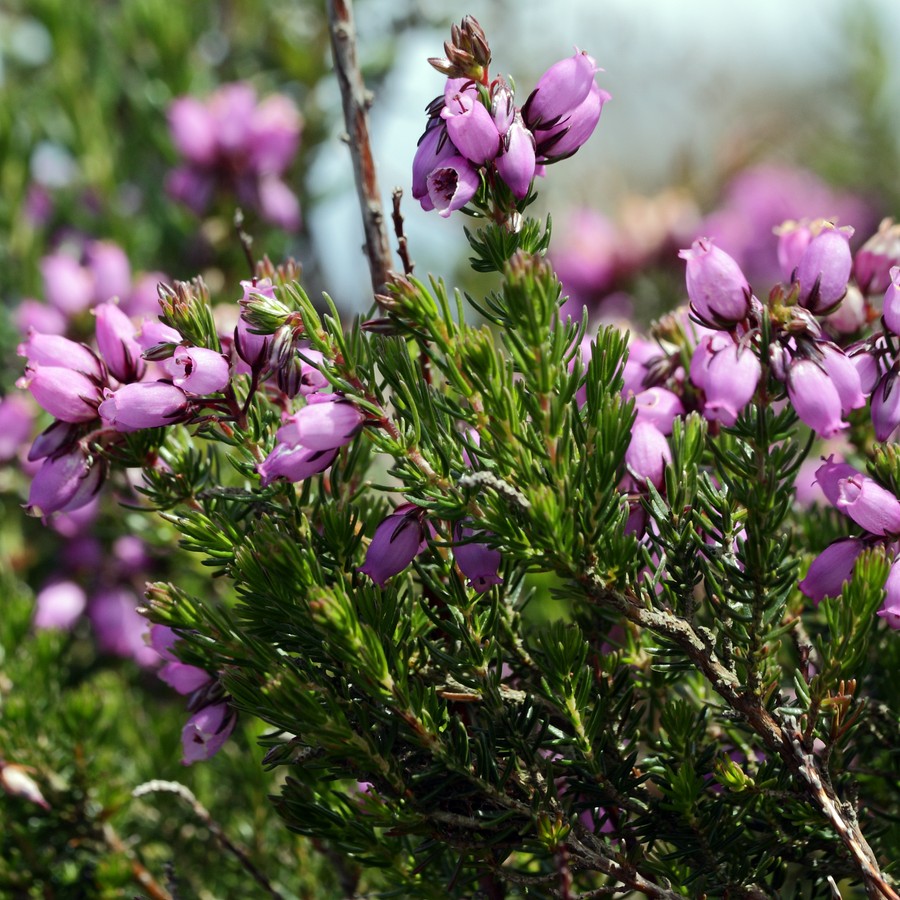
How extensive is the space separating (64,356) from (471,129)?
1.27 ft

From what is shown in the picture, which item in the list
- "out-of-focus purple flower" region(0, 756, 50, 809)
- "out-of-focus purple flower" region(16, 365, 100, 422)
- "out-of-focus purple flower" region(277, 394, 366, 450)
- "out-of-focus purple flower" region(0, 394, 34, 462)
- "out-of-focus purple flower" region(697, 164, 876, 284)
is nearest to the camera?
"out-of-focus purple flower" region(277, 394, 366, 450)

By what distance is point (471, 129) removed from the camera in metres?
0.72

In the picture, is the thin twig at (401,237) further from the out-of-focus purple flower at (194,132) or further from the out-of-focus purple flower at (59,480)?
the out-of-focus purple flower at (194,132)

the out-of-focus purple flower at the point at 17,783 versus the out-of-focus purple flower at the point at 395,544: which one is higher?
the out-of-focus purple flower at the point at 395,544

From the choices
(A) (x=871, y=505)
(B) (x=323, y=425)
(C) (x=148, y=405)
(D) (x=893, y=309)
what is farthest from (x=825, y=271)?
(C) (x=148, y=405)

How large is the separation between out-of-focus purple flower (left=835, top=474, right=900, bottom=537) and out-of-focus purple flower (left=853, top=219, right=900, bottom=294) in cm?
37

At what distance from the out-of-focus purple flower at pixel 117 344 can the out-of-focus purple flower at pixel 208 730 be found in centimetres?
28

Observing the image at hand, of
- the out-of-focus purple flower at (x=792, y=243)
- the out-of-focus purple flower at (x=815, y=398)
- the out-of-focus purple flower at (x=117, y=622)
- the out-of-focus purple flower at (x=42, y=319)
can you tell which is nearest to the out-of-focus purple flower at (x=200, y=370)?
the out-of-focus purple flower at (x=815, y=398)

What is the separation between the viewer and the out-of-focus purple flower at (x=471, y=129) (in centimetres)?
72

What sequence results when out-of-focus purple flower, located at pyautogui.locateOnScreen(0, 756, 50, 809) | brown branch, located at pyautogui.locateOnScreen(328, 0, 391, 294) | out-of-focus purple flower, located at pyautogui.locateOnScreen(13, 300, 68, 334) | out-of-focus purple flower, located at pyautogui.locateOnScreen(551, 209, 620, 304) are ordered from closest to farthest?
brown branch, located at pyautogui.locateOnScreen(328, 0, 391, 294)
out-of-focus purple flower, located at pyautogui.locateOnScreen(0, 756, 50, 809)
out-of-focus purple flower, located at pyautogui.locateOnScreen(13, 300, 68, 334)
out-of-focus purple flower, located at pyautogui.locateOnScreen(551, 209, 620, 304)

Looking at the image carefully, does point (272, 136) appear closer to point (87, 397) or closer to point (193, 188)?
point (193, 188)

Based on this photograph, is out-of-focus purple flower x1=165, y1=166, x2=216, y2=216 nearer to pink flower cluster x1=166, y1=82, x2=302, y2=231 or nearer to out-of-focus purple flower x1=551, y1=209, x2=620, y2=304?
pink flower cluster x1=166, y1=82, x2=302, y2=231

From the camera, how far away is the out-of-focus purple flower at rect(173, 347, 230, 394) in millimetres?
716

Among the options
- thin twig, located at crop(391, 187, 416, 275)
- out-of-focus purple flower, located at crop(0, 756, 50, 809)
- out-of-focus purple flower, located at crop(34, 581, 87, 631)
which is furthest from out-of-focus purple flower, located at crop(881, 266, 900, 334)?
out-of-focus purple flower, located at crop(34, 581, 87, 631)
